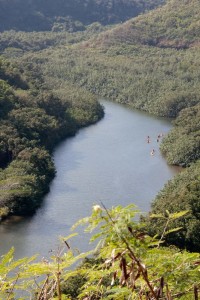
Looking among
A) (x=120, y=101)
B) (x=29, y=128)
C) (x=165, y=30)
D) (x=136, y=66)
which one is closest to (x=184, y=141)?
(x=29, y=128)

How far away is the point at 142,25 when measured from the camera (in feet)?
232

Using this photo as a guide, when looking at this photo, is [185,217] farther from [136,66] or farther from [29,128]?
[136,66]

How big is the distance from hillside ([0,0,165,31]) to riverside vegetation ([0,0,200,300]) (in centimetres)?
412

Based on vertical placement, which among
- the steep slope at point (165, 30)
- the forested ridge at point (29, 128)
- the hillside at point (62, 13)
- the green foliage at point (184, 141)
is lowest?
the green foliage at point (184, 141)

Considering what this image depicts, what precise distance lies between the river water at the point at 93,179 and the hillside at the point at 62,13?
44077 mm

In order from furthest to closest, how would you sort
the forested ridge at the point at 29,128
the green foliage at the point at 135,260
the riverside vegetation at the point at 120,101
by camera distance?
the forested ridge at the point at 29,128
the riverside vegetation at the point at 120,101
the green foliage at the point at 135,260

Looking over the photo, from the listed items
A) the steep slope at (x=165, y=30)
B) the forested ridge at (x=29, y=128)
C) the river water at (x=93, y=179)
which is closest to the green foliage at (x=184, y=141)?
the river water at (x=93, y=179)

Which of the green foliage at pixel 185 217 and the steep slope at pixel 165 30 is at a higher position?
the steep slope at pixel 165 30

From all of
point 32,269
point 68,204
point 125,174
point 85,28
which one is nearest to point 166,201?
point 68,204

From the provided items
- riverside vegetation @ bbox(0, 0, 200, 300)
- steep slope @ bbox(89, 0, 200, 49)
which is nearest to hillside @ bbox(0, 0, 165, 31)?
riverside vegetation @ bbox(0, 0, 200, 300)

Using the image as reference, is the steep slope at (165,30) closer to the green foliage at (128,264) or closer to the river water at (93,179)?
the river water at (93,179)

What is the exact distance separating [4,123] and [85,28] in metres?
57.0

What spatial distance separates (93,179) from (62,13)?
6454 cm

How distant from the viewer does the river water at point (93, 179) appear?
79.6 ft
